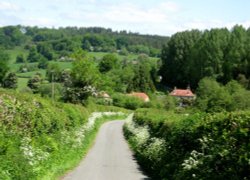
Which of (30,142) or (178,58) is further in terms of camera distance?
(178,58)

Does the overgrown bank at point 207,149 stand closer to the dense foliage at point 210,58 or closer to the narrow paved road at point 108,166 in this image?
the narrow paved road at point 108,166

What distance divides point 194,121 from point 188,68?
109 m

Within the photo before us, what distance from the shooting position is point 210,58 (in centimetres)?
11325

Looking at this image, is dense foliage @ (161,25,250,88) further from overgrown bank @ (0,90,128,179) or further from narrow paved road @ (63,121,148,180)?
overgrown bank @ (0,90,128,179)

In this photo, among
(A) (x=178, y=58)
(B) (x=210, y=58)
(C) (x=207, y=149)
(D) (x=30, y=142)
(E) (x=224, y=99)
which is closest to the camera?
(C) (x=207, y=149)

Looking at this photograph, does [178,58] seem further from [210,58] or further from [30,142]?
[30,142]

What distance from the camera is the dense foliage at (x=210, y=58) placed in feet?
351

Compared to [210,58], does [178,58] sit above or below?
below

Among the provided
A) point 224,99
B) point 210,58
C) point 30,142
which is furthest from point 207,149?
point 210,58

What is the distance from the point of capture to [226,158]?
445 inches

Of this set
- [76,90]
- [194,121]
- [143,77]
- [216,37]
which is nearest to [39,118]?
[194,121]

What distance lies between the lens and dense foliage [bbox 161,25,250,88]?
4218 inches

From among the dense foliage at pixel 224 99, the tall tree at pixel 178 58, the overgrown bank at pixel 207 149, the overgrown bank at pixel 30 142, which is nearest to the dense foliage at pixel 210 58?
the tall tree at pixel 178 58

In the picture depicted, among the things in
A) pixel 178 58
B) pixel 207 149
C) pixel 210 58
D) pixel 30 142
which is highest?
pixel 210 58
